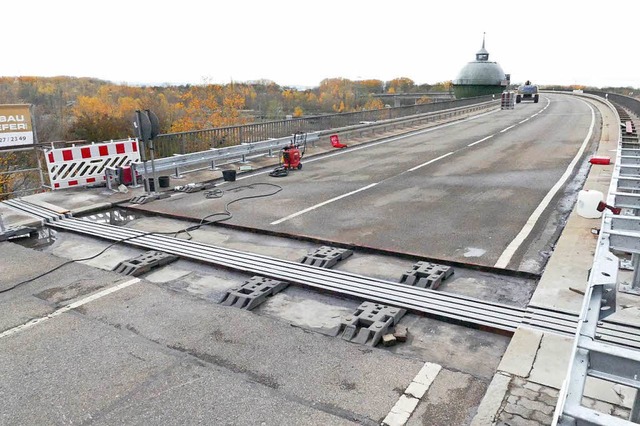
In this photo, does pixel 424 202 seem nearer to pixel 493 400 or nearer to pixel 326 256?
pixel 326 256

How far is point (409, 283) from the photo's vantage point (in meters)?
6.29

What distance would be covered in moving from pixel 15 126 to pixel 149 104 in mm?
61424

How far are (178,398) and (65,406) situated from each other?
95 cm

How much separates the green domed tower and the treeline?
97.5ft

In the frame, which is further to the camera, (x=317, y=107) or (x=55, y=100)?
(x=317, y=107)

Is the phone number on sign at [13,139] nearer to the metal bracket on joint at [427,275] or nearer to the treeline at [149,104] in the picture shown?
the metal bracket on joint at [427,275]

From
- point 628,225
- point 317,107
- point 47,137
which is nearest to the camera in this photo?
point 628,225

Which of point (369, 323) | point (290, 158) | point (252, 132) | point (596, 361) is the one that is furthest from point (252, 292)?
point (252, 132)

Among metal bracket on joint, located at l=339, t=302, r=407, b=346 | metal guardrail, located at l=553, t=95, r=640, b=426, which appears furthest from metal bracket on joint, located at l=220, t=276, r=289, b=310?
metal guardrail, located at l=553, t=95, r=640, b=426

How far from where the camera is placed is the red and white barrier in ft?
37.4

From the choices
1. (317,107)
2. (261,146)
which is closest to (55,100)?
(317,107)

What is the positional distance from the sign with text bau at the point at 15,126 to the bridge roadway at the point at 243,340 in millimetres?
3116

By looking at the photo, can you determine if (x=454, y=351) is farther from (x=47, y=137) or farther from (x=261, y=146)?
(x=47, y=137)

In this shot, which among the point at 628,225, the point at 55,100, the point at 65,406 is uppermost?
the point at 55,100
